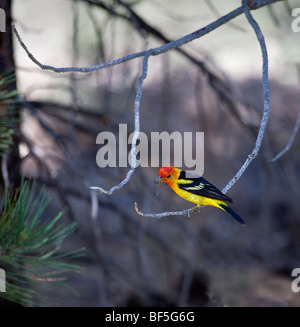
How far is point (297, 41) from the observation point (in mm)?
5195

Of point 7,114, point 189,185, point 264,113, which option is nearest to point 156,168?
point 7,114

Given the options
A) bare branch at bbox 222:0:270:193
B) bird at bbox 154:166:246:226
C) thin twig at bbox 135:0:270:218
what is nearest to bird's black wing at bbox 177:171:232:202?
bird at bbox 154:166:246:226

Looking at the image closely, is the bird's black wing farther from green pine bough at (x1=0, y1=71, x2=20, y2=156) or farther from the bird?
green pine bough at (x1=0, y1=71, x2=20, y2=156)

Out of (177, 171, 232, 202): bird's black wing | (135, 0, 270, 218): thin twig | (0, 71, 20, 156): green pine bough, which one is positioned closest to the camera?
(135, 0, 270, 218): thin twig

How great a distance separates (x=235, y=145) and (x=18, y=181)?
14.4 ft

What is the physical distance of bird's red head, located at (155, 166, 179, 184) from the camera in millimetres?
1720

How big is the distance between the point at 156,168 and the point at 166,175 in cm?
436

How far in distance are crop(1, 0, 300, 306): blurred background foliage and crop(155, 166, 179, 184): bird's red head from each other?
124cm

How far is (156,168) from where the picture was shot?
6090mm

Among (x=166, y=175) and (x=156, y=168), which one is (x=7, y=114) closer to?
(x=166, y=175)

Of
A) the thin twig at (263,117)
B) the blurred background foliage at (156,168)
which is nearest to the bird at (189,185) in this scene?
the thin twig at (263,117)

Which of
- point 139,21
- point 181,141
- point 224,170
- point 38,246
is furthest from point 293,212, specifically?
point 38,246
